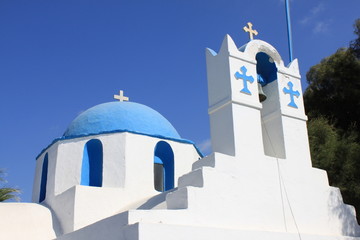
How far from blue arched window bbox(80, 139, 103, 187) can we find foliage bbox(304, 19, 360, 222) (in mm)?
5177

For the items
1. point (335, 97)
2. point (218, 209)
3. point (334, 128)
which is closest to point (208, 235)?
point (218, 209)

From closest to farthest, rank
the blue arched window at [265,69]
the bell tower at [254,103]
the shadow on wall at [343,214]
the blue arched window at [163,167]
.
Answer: the bell tower at [254,103], the shadow on wall at [343,214], the blue arched window at [265,69], the blue arched window at [163,167]

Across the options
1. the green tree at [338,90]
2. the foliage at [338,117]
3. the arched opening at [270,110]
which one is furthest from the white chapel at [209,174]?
the green tree at [338,90]

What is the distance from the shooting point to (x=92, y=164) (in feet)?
32.8

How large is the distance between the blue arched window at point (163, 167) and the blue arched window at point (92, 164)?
139 cm

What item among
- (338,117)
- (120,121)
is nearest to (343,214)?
(120,121)

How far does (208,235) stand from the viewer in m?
5.57

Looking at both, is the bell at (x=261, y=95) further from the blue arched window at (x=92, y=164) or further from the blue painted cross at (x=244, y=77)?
the blue arched window at (x=92, y=164)

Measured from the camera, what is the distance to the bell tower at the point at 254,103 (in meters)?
6.99

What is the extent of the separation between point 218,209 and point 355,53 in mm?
8607

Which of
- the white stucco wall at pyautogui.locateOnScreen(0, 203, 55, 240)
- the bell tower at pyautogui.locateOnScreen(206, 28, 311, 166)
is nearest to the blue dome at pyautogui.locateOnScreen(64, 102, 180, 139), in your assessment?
the white stucco wall at pyautogui.locateOnScreen(0, 203, 55, 240)

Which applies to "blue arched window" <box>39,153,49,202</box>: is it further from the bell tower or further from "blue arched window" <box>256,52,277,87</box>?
"blue arched window" <box>256,52,277,87</box>

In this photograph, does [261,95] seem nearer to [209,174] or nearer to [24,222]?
[209,174]

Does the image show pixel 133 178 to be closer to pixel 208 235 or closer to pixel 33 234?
pixel 33 234
